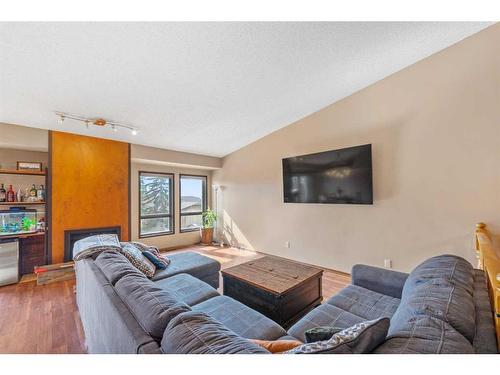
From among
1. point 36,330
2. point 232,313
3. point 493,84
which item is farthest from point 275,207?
point 36,330

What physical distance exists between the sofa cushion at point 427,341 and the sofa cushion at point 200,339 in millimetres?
454

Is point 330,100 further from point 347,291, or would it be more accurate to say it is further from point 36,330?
point 36,330

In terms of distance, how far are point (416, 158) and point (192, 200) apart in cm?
475

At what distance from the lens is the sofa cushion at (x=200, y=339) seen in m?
0.75

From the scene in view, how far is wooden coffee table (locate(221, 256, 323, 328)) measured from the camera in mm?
1957

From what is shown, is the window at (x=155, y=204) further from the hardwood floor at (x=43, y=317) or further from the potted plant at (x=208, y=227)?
the hardwood floor at (x=43, y=317)

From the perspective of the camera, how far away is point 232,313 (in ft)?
5.29

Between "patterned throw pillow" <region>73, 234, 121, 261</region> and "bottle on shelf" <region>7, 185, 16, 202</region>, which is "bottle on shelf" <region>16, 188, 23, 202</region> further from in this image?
"patterned throw pillow" <region>73, 234, 121, 261</region>

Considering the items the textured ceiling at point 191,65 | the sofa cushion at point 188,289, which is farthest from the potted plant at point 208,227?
the sofa cushion at point 188,289

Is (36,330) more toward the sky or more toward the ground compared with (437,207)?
more toward the ground

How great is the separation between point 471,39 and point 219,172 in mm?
4893

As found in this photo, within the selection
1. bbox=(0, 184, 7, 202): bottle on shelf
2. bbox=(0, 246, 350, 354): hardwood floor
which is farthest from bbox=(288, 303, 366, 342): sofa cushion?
bbox=(0, 184, 7, 202): bottle on shelf

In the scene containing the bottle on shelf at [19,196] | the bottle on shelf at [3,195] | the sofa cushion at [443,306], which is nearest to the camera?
the sofa cushion at [443,306]
